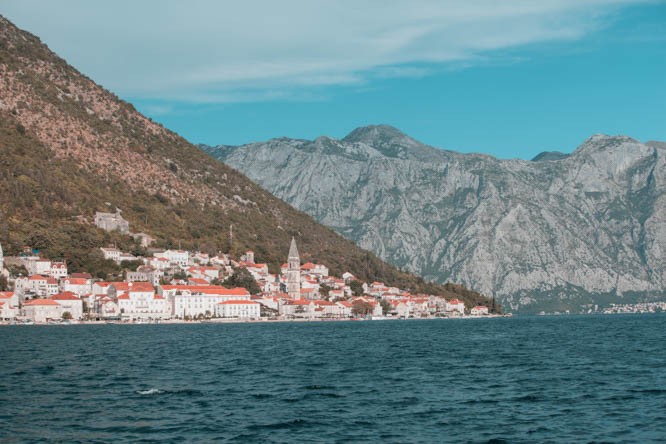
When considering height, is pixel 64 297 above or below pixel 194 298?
above

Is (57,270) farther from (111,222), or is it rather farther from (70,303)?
(111,222)

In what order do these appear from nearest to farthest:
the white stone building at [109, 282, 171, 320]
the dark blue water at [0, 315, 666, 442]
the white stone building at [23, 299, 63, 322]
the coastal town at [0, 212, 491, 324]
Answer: the dark blue water at [0, 315, 666, 442]
the white stone building at [23, 299, 63, 322]
the coastal town at [0, 212, 491, 324]
the white stone building at [109, 282, 171, 320]

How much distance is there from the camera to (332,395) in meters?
47.9

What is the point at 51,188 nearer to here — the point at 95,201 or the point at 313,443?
the point at 95,201

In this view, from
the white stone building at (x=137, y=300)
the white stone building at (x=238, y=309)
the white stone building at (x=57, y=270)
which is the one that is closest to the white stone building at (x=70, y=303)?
the white stone building at (x=137, y=300)

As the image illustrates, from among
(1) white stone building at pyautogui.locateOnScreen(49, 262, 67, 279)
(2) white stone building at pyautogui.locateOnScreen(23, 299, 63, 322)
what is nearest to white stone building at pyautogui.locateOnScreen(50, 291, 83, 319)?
(2) white stone building at pyautogui.locateOnScreen(23, 299, 63, 322)

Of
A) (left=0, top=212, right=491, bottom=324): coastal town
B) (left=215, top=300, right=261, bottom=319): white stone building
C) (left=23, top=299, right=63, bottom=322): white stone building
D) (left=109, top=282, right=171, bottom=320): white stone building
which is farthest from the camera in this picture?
Result: (left=215, top=300, right=261, bottom=319): white stone building

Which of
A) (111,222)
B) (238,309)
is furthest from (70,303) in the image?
(238,309)

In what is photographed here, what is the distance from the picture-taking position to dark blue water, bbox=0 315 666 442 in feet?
121

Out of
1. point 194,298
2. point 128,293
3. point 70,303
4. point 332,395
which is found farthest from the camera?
point 194,298

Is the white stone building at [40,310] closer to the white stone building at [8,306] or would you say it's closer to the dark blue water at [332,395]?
the white stone building at [8,306]

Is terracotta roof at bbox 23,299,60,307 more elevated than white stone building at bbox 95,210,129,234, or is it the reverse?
white stone building at bbox 95,210,129,234

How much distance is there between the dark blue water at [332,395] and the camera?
36969 millimetres

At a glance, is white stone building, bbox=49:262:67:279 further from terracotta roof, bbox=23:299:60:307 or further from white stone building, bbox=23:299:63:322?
white stone building, bbox=23:299:63:322
